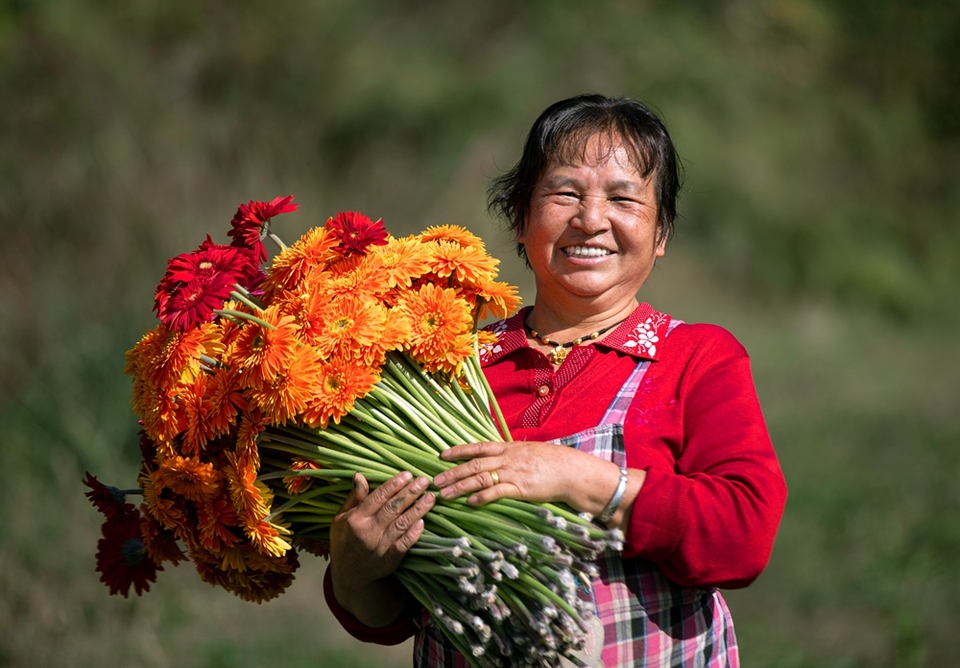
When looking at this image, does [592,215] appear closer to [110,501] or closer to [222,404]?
[222,404]

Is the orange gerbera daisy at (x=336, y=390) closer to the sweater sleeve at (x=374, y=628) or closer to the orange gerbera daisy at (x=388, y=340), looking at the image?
the orange gerbera daisy at (x=388, y=340)

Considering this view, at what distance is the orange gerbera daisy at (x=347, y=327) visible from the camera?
5.61ft

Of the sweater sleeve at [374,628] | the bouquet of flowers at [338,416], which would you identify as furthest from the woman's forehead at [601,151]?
the sweater sleeve at [374,628]

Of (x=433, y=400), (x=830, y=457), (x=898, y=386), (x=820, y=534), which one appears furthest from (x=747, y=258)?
(x=433, y=400)

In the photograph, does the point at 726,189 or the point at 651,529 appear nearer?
the point at 651,529

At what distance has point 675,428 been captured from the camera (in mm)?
1785

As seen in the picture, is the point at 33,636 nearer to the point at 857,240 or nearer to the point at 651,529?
the point at 651,529

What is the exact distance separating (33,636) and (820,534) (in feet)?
12.5

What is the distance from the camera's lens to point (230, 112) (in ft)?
21.5

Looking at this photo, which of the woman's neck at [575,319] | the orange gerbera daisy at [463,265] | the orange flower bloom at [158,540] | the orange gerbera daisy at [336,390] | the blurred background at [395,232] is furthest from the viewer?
the blurred background at [395,232]

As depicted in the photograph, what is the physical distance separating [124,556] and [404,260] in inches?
Answer: 33.6

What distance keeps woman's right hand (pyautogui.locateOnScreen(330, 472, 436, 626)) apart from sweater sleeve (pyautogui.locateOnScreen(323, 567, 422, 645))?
0.15m

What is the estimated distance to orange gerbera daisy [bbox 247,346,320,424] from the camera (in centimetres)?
166

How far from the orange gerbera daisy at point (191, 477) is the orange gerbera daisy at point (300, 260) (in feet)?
1.16
